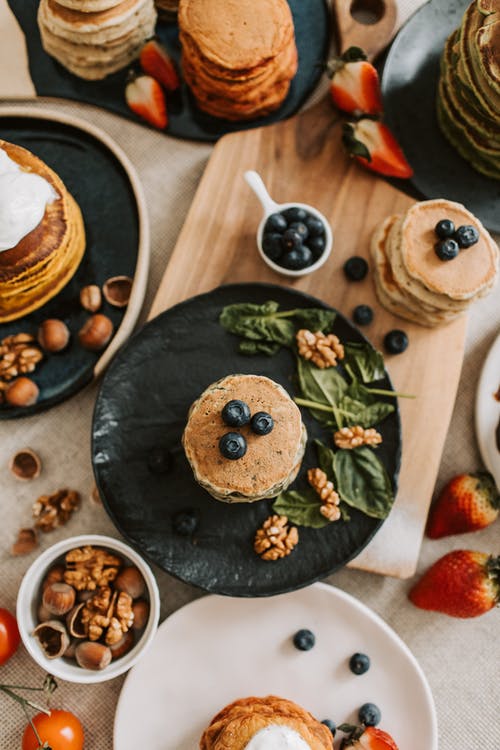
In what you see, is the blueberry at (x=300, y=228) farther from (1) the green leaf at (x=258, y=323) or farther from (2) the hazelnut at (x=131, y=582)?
(2) the hazelnut at (x=131, y=582)

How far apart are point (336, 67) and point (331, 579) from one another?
63.0 inches

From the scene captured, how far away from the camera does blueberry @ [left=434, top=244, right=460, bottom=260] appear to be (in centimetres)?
187

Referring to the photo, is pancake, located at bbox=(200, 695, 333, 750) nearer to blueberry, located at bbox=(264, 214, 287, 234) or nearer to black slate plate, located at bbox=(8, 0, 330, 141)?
blueberry, located at bbox=(264, 214, 287, 234)

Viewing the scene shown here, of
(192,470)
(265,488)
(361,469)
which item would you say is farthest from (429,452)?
(192,470)

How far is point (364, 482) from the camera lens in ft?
6.23

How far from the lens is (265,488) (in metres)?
1.73

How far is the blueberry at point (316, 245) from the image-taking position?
77.5 inches

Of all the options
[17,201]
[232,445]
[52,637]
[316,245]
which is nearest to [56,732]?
[52,637]

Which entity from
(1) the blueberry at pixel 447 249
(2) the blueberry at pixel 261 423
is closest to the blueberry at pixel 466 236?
(1) the blueberry at pixel 447 249

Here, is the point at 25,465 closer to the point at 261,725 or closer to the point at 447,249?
the point at 261,725

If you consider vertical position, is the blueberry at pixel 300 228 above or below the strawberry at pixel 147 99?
below

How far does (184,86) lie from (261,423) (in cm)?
121

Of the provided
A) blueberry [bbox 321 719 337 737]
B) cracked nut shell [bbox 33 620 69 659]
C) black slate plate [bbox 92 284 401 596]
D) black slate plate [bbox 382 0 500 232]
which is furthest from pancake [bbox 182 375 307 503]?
black slate plate [bbox 382 0 500 232]

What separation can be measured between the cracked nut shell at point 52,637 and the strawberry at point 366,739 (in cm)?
83
